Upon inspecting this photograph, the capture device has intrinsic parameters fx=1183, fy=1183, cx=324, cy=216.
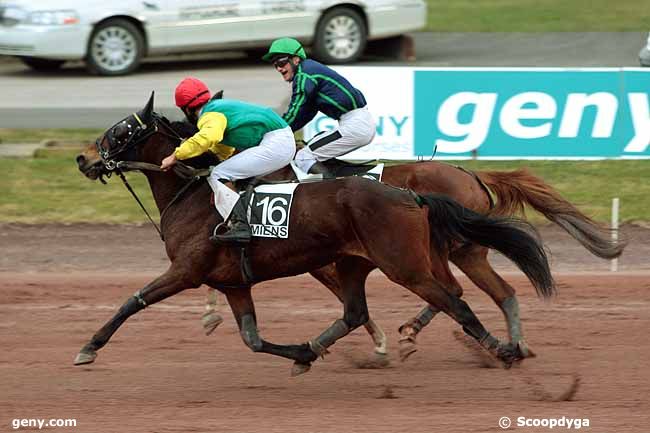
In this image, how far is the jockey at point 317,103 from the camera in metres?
9.15

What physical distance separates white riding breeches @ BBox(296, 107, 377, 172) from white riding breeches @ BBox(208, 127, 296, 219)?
71 cm

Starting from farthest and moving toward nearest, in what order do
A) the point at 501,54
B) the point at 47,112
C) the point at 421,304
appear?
the point at 501,54 < the point at 47,112 < the point at 421,304

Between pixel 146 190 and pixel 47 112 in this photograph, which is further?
pixel 47 112

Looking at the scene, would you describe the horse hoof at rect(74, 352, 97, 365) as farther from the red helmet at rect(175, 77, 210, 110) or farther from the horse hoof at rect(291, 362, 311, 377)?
the red helmet at rect(175, 77, 210, 110)

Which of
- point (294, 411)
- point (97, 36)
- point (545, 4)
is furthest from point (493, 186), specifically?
point (545, 4)

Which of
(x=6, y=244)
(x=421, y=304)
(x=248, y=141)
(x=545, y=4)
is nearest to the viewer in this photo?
(x=248, y=141)

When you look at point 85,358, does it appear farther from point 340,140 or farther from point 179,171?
point 340,140

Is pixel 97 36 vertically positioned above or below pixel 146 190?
above

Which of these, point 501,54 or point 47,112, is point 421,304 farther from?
point 501,54

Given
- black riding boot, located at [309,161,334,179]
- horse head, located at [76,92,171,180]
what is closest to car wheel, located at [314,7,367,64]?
black riding boot, located at [309,161,334,179]

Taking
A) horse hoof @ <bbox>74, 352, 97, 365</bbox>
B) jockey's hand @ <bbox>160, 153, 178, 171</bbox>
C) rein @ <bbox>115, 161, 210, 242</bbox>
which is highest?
jockey's hand @ <bbox>160, 153, 178, 171</bbox>

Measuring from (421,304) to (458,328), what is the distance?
752 mm

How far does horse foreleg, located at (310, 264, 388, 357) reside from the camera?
8.79 metres

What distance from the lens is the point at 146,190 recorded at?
1409 centimetres
